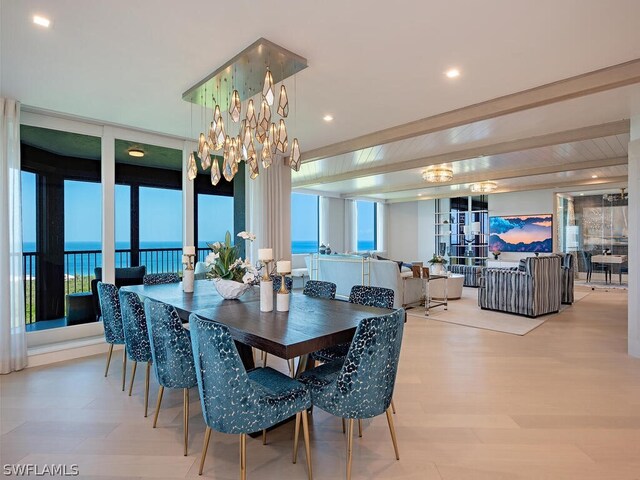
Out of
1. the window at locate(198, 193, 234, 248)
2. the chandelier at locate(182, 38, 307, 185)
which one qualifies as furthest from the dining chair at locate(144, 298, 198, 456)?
the window at locate(198, 193, 234, 248)

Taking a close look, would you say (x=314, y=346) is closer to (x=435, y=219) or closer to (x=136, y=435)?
(x=136, y=435)

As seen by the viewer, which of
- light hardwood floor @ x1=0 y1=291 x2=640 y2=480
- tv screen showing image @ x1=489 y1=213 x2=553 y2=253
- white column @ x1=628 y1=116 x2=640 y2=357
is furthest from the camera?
tv screen showing image @ x1=489 y1=213 x2=553 y2=253

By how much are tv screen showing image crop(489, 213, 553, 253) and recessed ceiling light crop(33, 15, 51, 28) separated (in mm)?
10919

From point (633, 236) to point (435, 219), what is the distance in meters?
8.20

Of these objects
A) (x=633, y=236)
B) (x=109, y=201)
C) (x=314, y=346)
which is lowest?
(x=314, y=346)

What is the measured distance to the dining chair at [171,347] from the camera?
2295 millimetres

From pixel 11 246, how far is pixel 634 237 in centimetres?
676

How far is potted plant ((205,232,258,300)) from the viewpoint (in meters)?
3.13

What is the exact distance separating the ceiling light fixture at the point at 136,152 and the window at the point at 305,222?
5.58 m

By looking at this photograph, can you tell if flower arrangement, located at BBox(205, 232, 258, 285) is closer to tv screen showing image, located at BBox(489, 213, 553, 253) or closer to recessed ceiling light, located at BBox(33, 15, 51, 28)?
recessed ceiling light, located at BBox(33, 15, 51, 28)

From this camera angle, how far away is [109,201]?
4.58 metres

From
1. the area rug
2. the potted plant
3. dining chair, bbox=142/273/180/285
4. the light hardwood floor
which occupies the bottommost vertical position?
the light hardwood floor

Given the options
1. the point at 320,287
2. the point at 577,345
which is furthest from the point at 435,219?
the point at 320,287

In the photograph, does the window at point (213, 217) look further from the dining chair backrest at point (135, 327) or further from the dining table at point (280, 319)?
the dining chair backrest at point (135, 327)
